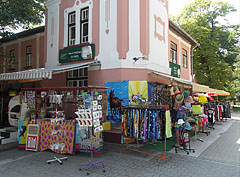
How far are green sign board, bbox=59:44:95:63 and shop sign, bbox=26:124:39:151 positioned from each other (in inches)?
171

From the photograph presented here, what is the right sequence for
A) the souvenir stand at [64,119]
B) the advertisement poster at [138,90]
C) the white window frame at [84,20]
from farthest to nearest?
the white window frame at [84,20] → the advertisement poster at [138,90] → the souvenir stand at [64,119]

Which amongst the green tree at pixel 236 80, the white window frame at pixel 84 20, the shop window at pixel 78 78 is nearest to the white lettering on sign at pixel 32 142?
the shop window at pixel 78 78

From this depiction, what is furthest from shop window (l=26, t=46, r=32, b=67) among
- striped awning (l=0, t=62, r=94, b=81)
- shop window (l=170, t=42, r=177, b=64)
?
shop window (l=170, t=42, r=177, b=64)

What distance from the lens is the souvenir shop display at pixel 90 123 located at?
5.00 meters

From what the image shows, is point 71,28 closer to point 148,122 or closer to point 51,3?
point 51,3

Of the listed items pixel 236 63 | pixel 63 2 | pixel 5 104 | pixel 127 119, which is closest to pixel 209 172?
pixel 127 119

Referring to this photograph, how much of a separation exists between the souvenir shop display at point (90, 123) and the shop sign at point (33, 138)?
5.71 feet

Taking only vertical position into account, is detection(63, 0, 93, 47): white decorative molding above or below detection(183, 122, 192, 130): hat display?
above

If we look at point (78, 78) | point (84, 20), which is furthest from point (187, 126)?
point (84, 20)

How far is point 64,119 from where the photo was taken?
647 centimetres

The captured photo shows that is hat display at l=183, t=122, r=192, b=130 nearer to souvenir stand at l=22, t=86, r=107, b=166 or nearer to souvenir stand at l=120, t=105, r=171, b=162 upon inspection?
souvenir stand at l=120, t=105, r=171, b=162

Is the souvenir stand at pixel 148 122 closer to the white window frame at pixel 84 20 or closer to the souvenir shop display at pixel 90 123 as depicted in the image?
the souvenir shop display at pixel 90 123

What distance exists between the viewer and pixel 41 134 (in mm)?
6301

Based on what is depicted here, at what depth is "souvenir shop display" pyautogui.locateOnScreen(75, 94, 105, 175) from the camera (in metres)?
5.00
